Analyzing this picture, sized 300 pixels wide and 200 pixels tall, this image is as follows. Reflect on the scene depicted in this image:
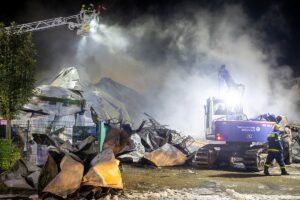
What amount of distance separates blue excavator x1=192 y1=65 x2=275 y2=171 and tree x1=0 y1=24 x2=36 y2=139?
668 cm

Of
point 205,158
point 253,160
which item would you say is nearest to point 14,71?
point 205,158

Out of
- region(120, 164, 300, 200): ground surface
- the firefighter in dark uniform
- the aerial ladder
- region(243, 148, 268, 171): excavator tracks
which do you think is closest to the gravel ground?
region(120, 164, 300, 200): ground surface

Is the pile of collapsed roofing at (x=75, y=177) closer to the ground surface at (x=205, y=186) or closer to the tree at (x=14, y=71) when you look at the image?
the ground surface at (x=205, y=186)

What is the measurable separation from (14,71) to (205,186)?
6998mm

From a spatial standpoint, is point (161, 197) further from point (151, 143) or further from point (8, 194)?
point (151, 143)

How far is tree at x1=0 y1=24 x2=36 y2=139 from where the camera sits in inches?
419

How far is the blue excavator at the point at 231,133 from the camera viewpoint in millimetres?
11938

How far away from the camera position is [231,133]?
39.4 feet

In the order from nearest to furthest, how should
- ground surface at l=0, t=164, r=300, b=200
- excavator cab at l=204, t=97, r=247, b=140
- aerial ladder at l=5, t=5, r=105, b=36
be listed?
ground surface at l=0, t=164, r=300, b=200
excavator cab at l=204, t=97, r=247, b=140
aerial ladder at l=5, t=5, r=105, b=36

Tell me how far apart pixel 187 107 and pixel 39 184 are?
2868 centimetres

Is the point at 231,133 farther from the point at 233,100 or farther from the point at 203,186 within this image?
the point at 203,186

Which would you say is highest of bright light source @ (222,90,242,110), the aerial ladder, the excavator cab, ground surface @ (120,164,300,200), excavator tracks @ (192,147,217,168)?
the aerial ladder

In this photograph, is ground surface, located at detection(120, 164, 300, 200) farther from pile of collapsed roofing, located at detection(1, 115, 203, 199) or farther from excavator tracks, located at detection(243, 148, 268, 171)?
excavator tracks, located at detection(243, 148, 268, 171)

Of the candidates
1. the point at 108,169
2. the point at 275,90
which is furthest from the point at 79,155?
the point at 275,90
